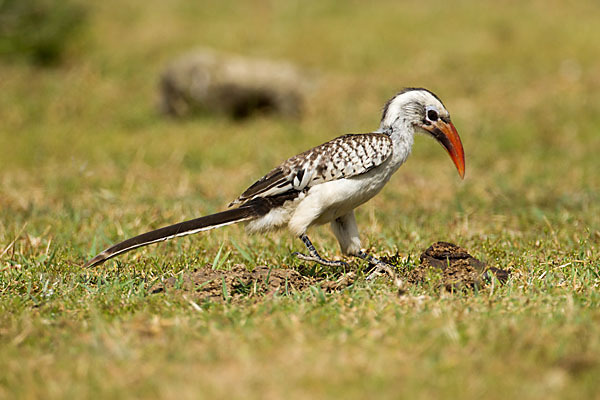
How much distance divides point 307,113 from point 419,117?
7.20 meters

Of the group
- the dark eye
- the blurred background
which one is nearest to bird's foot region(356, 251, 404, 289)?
the blurred background

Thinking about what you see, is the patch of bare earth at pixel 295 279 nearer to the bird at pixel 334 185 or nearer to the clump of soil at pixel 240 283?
the clump of soil at pixel 240 283

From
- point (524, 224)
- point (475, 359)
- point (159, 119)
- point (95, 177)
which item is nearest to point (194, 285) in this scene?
point (475, 359)

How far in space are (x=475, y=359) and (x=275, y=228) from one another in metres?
1.94

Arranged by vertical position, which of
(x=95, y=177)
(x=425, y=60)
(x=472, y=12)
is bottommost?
(x=95, y=177)

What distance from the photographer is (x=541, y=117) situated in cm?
1055

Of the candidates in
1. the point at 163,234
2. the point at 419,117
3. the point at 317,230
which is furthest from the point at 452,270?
the point at 317,230

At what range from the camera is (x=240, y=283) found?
3887 millimetres

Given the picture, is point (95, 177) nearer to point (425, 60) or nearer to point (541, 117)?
point (541, 117)

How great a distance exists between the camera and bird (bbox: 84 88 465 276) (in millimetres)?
4195

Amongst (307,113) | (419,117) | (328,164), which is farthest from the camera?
(307,113)

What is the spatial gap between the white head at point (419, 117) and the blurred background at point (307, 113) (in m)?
0.82

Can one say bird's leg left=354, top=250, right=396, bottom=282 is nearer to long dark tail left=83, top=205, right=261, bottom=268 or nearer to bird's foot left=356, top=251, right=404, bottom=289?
bird's foot left=356, top=251, right=404, bottom=289

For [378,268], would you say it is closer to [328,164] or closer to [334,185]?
[334,185]
